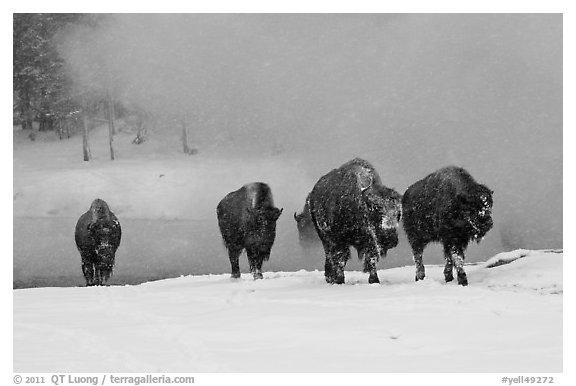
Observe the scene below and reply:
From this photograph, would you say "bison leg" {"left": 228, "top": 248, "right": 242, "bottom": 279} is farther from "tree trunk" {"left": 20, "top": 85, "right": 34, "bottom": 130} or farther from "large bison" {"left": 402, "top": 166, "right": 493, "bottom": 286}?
"tree trunk" {"left": 20, "top": 85, "right": 34, "bottom": 130}

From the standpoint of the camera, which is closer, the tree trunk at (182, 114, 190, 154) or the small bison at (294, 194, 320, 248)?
the small bison at (294, 194, 320, 248)

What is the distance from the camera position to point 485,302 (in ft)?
32.8

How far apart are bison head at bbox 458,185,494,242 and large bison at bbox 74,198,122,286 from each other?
12.3 metres

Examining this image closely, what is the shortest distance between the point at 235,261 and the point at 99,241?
5142mm

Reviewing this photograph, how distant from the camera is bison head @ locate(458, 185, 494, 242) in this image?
1274 centimetres

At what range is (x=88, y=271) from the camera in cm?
2061

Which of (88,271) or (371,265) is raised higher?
(88,271)

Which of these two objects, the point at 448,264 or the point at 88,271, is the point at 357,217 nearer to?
the point at 448,264

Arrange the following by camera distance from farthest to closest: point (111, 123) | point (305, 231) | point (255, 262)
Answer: point (111, 123), point (255, 262), point (305, 231)

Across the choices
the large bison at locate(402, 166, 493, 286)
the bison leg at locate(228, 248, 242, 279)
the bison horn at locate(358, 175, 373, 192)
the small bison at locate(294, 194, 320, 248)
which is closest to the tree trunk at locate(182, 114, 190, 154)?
the bison leg at locate(228, 248, 242, 279)

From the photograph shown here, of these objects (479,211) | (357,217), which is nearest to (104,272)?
(357,217)

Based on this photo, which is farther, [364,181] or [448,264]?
[364,181]

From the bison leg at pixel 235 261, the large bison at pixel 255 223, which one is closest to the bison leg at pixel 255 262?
the large bison at pixel 255 223
